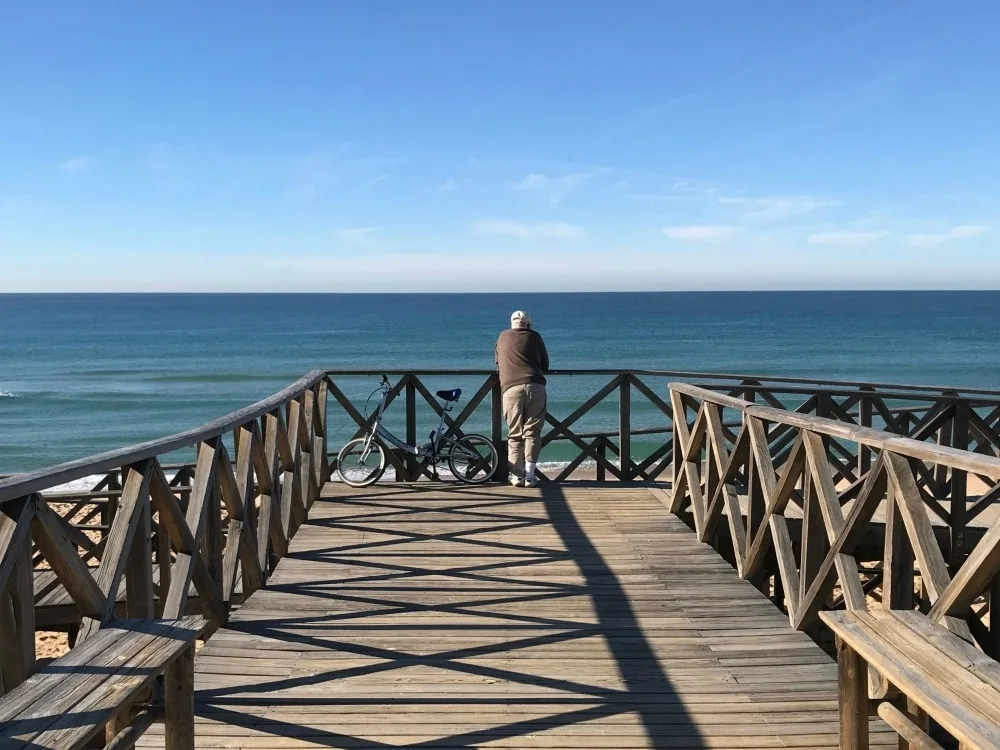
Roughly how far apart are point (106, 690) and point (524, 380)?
5.71 m

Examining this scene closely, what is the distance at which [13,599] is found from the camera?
2580 millimetres

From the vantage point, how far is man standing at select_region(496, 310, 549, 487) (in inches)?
303

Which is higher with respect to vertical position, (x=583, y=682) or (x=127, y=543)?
(x=127, y=543)

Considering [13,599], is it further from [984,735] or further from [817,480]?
[817,480]

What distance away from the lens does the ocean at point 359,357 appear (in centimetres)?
2977

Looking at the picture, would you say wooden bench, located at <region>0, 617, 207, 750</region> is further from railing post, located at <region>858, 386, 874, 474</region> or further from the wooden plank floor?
railing post, located at <region>858, 386, 874, 474</region>

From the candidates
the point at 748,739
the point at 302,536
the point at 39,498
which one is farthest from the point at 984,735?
the point at 302,536

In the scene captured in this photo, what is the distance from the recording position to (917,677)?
7.18 ft

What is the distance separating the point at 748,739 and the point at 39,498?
251 centimetres

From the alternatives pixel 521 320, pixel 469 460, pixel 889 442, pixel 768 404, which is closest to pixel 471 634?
pixel 889 442

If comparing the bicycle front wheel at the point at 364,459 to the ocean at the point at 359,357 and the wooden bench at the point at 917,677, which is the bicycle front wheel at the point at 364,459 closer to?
the ocean at the point at 359,357

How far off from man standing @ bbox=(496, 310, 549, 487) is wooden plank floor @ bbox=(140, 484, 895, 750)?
1.60 meters

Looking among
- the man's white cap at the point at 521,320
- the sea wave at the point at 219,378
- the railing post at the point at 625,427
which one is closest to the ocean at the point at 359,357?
the sea wave at the point at 219,378

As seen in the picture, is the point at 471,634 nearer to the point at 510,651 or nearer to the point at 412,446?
the point at 510,651
